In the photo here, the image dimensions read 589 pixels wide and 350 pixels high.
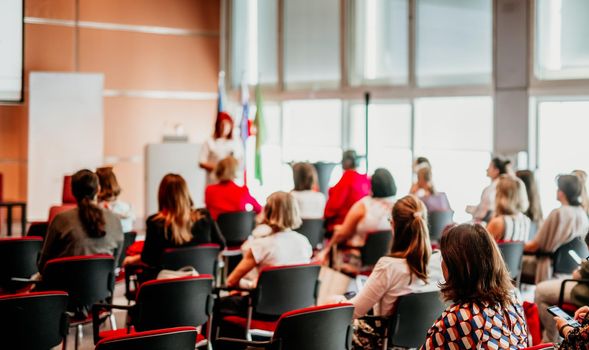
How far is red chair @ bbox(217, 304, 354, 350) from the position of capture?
12.4 feet

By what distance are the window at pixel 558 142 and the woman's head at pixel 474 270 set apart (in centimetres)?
639

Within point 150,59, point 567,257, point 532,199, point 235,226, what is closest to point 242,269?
point 235,226

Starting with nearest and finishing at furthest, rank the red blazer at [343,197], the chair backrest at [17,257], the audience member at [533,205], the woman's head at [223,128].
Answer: the chair backrest at [17,257] < the audience member at [533,205] < the red blazer at [343,197] < the woman's head at [223,128]

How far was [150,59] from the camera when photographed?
1335cm

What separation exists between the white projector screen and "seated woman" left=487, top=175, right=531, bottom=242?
5.31m

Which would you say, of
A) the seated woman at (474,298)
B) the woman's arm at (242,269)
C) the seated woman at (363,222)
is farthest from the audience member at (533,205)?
the seated woman at (474,298)

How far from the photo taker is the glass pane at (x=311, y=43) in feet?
40.9

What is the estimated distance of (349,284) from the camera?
7879 mm

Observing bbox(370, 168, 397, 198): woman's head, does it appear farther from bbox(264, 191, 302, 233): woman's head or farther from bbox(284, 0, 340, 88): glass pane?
bbox(284, 0, 340, 88): glass pane

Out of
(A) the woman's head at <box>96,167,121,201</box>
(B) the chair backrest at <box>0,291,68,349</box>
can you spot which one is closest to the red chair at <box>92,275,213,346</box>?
(B) the chair backrest at <box>0,291,68,349</box>

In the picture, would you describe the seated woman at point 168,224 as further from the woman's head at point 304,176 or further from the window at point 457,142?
the window at point 457,142

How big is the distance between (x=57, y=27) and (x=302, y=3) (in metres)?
3.95

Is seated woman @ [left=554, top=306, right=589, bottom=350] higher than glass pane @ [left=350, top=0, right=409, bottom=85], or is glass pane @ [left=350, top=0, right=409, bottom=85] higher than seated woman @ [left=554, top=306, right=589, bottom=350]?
glass pane @ [left=350, top=0, right=409, bottom=85]

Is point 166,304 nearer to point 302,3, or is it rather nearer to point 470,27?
point 470,27
